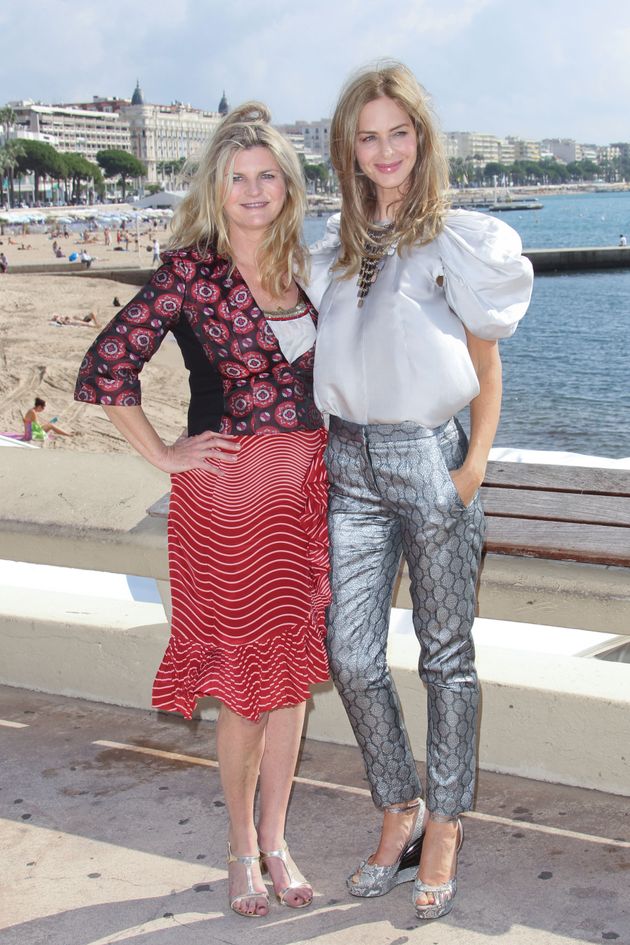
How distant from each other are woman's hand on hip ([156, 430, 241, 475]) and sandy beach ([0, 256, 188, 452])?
47.0ft

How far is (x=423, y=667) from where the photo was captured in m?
2.43

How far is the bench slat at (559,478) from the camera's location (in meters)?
2.90

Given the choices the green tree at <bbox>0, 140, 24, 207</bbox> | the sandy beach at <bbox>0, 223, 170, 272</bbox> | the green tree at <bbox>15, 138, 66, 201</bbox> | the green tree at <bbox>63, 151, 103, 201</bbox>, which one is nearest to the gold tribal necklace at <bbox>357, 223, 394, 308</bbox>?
the sandy beach at <bbox>0, 223, 170, 272</bbox>

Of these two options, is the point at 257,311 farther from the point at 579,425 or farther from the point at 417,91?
the point at 579,425

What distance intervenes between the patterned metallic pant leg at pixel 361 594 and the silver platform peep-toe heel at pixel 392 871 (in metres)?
0.23

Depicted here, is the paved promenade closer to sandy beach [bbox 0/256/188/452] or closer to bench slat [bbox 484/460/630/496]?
bench slat [bbox 484/460/630/496]

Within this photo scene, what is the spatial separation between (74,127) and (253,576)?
648 feet

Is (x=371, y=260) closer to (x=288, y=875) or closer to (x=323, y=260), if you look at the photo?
(x=323, y=260)

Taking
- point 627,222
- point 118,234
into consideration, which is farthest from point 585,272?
point 627,222

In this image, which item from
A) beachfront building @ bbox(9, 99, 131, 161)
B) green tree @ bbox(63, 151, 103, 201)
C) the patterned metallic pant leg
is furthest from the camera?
beachfront building @ bbox(9, 99, 131, 161)

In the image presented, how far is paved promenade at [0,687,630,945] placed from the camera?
231cm

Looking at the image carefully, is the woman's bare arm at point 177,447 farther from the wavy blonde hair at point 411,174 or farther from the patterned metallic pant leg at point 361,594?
the wavy blonde hair at point 411,174

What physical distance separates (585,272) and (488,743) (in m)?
55.9

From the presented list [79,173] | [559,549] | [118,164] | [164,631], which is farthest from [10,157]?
[559,549]
